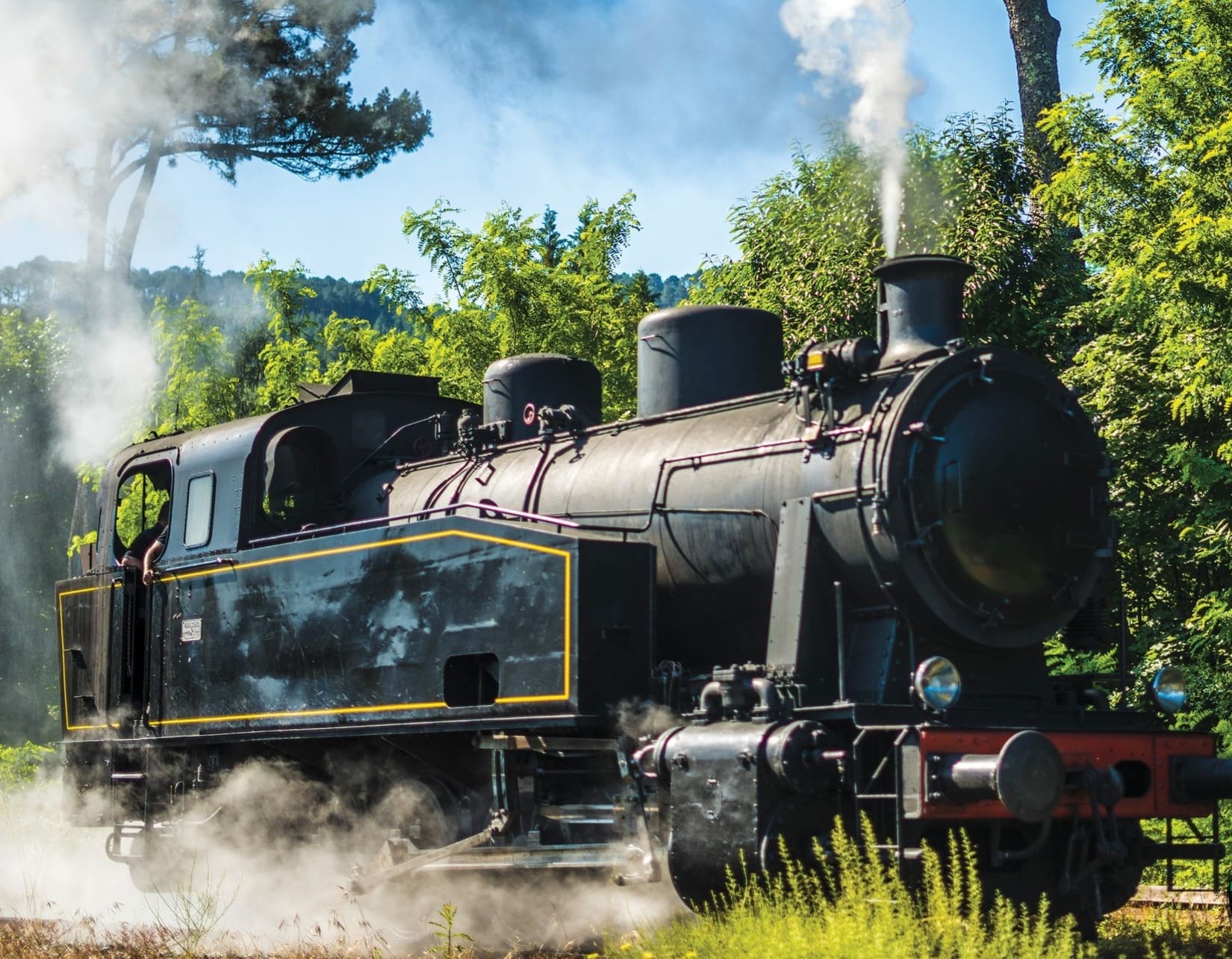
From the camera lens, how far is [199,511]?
956 cm

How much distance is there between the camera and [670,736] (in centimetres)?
661

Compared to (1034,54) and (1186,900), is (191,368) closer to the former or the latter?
(1034,54)

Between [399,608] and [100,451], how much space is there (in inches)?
624

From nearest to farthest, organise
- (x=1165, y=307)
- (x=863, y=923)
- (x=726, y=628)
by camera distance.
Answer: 1. (x=863, y=923)
2. (x=726, y=628)
3. (x=1165, y=307)

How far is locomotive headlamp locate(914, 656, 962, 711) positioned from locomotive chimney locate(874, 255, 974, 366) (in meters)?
1.62

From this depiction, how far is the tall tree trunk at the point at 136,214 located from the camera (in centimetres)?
2177

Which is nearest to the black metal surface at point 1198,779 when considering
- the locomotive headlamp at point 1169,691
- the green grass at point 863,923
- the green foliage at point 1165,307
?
the locomotive headlamp at point 1169,691

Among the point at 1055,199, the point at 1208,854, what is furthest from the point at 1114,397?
the point at 1208,854

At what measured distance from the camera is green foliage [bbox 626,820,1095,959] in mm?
5273

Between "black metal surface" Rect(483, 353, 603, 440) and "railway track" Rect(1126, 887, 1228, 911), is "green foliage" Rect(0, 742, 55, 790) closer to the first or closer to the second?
"black metal surface" Rect(483, 353, 603, 440)

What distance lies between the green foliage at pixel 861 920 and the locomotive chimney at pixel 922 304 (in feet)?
7.79

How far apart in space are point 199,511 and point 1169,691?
19.4ft

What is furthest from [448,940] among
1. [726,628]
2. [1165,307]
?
[1165,307]

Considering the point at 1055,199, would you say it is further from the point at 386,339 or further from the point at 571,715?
the point at 386,339
